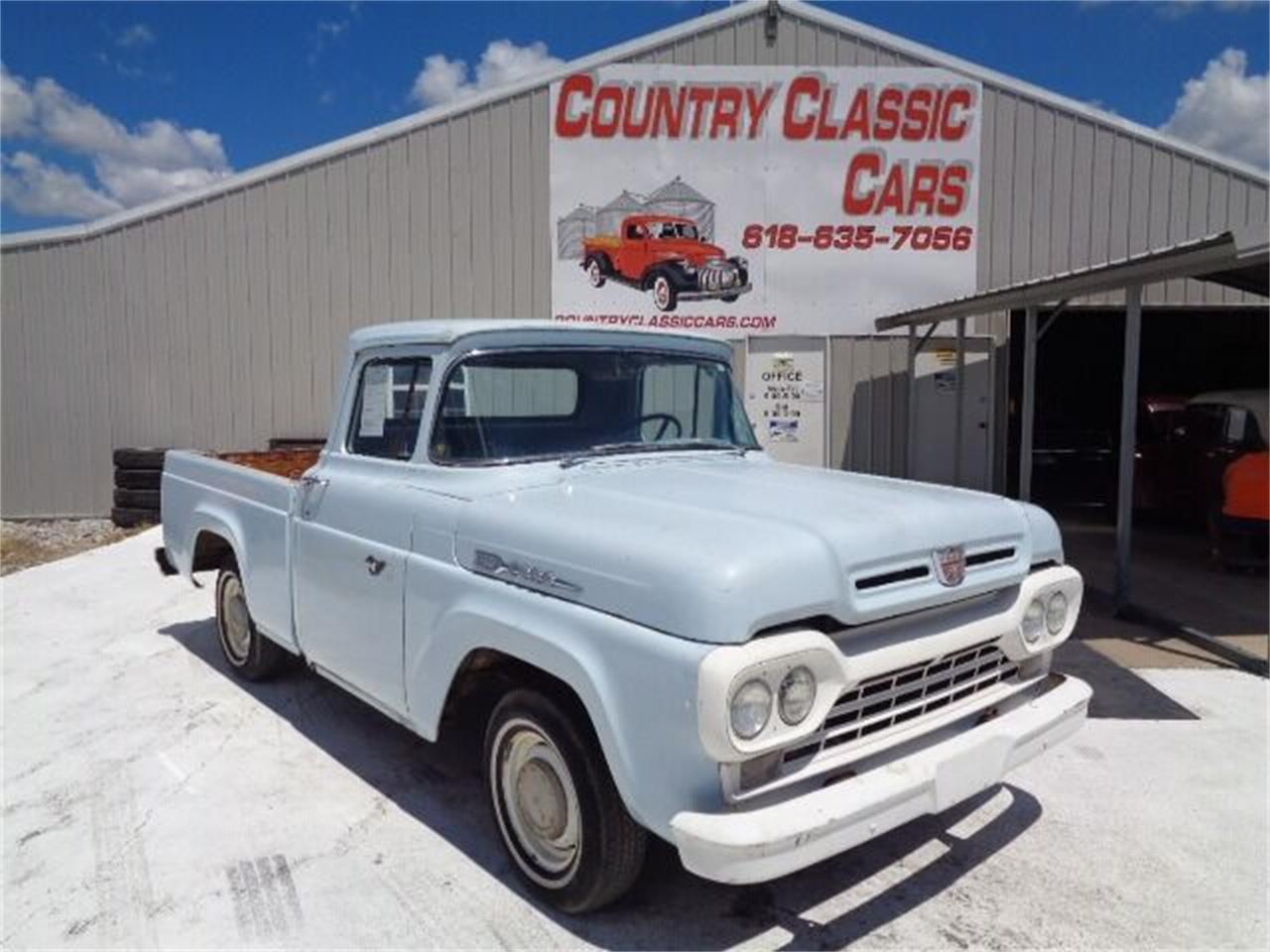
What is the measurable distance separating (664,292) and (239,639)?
7.77 m

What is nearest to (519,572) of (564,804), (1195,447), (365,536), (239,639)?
(564,804)

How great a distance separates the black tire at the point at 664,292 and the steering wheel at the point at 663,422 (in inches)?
311

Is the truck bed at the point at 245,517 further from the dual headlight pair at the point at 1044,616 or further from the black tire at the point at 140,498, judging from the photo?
the black tire at the point at 140,498

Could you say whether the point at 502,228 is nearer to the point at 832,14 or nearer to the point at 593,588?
the point at 832,14

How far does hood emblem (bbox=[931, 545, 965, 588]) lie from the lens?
9.59 ft

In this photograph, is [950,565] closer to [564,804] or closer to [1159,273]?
[564,804]

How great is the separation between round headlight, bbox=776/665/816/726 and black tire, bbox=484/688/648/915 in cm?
61

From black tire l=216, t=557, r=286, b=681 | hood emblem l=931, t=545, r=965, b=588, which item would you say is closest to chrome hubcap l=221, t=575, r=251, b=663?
black tire l=216, t=557, r=286, b=681

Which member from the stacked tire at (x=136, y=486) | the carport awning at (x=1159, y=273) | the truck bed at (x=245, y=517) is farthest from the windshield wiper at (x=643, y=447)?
the stacked tire at (x=136, y=486)

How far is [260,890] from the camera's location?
3205 mm

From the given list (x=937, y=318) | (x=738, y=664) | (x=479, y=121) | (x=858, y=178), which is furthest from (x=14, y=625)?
(x=858, y=178)

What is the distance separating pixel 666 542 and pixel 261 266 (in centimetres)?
1069

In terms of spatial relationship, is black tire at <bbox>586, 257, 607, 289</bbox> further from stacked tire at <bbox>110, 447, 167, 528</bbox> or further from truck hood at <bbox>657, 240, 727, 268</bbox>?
stacked tire at <bbox>110, 447, 167, 528</bbox>

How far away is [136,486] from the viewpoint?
36.5 feet
